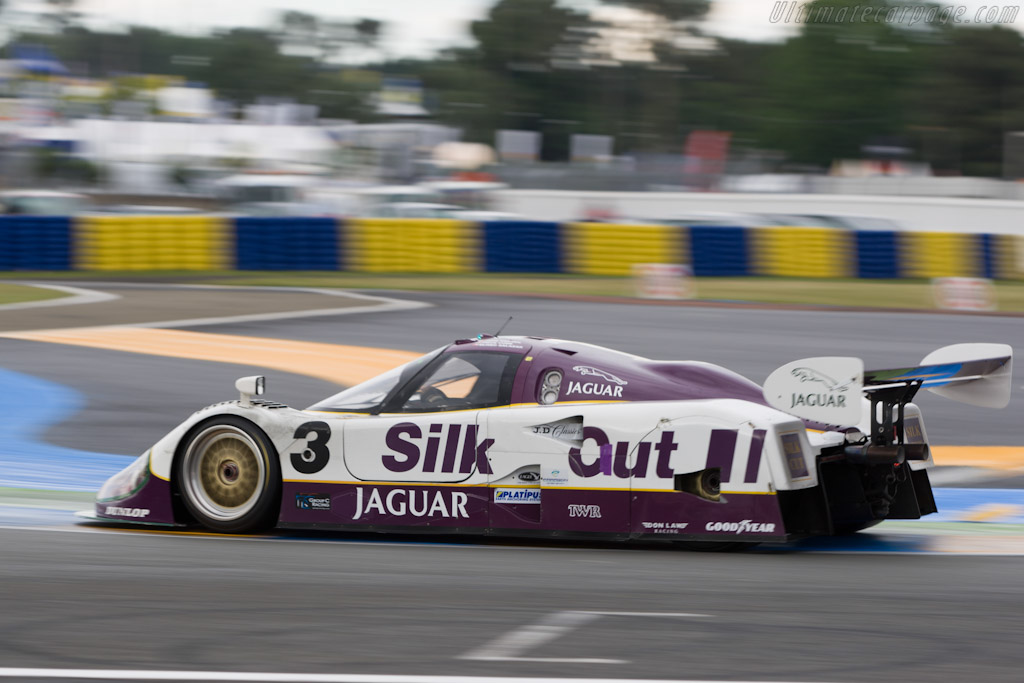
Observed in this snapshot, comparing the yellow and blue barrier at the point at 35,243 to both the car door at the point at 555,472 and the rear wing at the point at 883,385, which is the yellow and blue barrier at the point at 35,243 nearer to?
the car door at the point at 555,472

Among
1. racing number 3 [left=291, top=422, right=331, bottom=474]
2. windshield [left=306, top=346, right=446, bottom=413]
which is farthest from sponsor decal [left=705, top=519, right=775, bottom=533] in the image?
racing number 3 [left=291, top=422, right=331, bottom=474]

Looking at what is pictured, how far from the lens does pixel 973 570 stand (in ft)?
20.9

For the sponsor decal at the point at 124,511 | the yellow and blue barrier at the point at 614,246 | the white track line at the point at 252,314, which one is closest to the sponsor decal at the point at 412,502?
the sponsor decal at the point at 124,511

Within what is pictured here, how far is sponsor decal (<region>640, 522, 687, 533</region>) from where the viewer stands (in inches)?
251

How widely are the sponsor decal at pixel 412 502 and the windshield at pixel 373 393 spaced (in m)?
0.45

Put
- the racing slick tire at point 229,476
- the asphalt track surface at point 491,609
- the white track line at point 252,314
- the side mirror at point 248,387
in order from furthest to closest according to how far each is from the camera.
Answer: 1. the white track line at point 252,314
2. the side mirror at point 248,387
3. the racing slick tire at point 229,476
4. the asphalt track surface at point 491,609

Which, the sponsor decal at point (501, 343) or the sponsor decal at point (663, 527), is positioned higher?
the sponsor decal at point (501, 343)

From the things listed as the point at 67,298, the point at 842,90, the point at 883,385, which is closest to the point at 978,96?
the point at 842,90

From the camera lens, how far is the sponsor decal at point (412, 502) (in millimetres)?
6660

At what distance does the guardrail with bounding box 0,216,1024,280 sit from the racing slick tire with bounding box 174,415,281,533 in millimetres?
19743

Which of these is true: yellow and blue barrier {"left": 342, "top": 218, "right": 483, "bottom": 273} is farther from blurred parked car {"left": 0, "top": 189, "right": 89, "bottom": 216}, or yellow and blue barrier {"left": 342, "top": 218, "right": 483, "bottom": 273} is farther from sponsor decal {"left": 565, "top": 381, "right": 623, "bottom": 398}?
sponsor decal {"left": 565, "top": 381, "right": 623, "bottom": 398}

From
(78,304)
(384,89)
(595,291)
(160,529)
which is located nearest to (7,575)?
(160,529)

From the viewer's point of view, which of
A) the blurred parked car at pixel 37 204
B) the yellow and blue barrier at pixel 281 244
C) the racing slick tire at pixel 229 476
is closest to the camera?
the racing slick tire at pixel 229 476

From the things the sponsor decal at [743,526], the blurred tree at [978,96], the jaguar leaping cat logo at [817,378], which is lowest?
the sponsor decal at [743,526]
